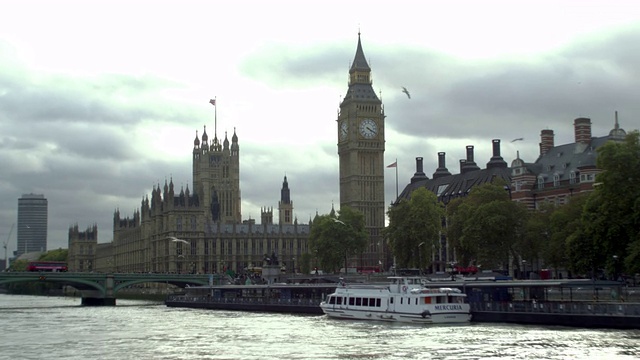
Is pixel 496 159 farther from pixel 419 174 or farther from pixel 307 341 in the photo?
pixel 307 341

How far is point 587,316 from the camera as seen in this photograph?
5794cm

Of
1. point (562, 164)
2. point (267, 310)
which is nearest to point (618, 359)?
point (267, 310)

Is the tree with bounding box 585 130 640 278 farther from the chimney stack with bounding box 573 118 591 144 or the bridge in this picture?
the bridge

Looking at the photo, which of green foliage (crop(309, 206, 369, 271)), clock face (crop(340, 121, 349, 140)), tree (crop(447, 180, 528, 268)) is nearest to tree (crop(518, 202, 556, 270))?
tree (crop(447, 180, 528, 268))

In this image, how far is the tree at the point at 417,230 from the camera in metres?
105

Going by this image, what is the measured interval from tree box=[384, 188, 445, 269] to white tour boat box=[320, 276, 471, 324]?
31722 mm

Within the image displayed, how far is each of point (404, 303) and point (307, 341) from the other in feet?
46.8

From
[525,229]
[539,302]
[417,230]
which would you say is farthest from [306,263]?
[539,302]

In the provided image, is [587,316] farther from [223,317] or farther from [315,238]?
[315,238]

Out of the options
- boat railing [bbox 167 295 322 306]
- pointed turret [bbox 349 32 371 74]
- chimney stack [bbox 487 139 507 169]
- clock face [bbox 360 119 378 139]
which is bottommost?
boat railing [bbox 167 295 322 306]

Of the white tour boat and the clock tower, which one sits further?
the clock tower

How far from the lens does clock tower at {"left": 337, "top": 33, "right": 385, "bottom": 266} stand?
16025 centimetres

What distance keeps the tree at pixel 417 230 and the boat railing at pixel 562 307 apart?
36402 millimetres

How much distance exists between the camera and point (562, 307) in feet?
199
